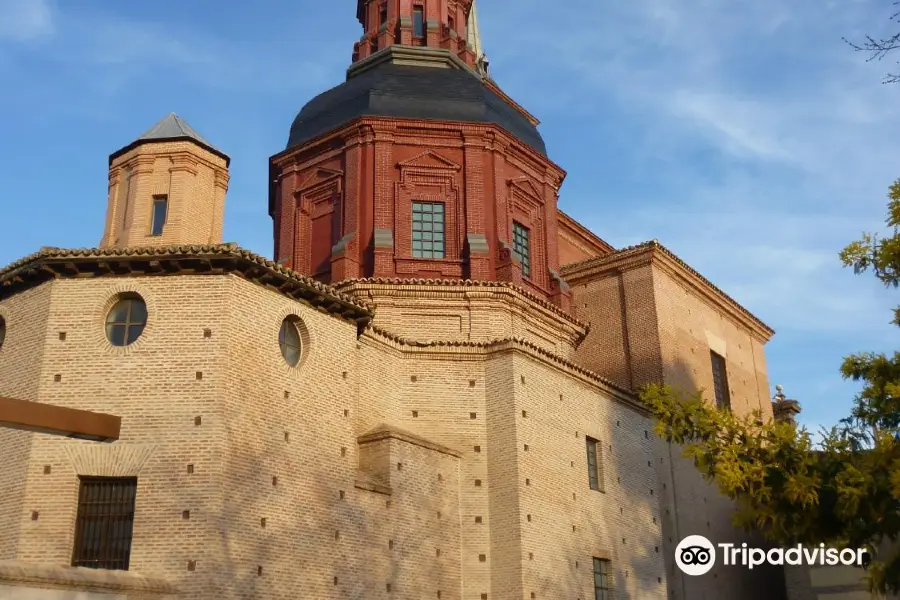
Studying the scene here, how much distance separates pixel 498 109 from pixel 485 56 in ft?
40.7

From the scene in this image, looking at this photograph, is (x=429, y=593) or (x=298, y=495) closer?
(x=298, y=495)

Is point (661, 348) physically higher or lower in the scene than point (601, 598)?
higher

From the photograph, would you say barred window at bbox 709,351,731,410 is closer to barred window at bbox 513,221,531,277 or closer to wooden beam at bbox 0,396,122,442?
barred window at bbox 513,221,531,277

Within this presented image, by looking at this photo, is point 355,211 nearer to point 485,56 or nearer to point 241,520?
point 241,520

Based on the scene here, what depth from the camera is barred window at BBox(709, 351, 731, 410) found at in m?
26.8

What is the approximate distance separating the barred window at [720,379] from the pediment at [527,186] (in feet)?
25.0

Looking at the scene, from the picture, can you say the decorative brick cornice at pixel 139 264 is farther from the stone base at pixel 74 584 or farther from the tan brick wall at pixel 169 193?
the stone base at pixel 74 584

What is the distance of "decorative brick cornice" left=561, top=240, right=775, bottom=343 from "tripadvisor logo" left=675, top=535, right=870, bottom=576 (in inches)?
266

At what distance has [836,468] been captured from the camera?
989 cm

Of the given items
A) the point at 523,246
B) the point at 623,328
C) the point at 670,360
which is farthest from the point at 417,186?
the point at 670,360

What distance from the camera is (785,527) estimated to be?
33.0ft

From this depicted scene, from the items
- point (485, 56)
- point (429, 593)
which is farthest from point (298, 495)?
point (485, 56)

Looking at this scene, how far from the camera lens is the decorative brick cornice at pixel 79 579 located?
1143 centimetres

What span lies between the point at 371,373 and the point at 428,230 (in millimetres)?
4705
